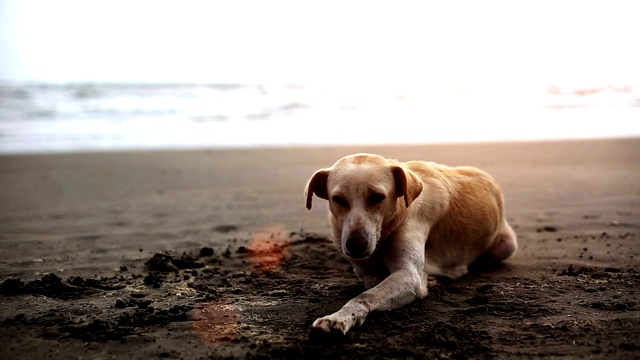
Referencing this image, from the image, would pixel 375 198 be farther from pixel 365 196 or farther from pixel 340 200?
pixel 340 200

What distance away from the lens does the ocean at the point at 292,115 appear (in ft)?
54.1

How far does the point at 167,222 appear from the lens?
7727 millimetres

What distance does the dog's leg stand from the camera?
374 centimetres

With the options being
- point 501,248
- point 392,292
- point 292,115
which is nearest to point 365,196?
point 392,292

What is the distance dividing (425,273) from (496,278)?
0.75m

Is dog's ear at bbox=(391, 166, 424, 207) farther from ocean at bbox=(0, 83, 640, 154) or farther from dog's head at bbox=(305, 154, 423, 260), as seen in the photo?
ocean at bbox=(0, 83, 640, 154)

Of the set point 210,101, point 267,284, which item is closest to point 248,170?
point 267,284

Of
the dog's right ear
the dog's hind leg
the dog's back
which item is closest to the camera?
the dog's right ear

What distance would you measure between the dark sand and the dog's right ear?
751mm

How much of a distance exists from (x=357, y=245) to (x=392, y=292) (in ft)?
1.39

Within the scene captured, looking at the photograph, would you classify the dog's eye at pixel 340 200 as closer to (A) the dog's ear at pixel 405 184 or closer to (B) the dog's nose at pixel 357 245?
(B) the dog's nose at pixel 357 245

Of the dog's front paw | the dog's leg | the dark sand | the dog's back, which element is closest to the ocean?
the dark sand

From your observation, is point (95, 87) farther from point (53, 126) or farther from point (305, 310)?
point (305, 310)

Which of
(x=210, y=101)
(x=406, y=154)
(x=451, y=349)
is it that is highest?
(x=210, y=101)
